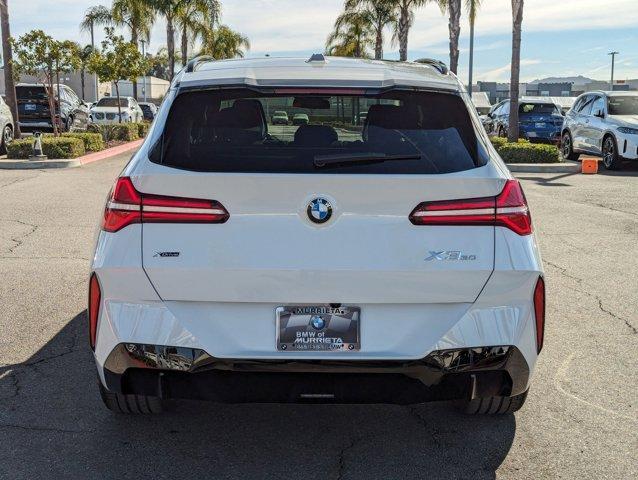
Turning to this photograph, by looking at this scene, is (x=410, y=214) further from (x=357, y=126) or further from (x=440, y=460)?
(x=440, y=460)

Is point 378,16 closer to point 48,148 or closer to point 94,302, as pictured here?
point 48,148

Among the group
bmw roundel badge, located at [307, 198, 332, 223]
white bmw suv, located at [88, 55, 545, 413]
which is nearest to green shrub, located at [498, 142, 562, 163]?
white bmw suv, located at [88, 55, 545, 413]

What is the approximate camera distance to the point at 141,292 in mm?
3443

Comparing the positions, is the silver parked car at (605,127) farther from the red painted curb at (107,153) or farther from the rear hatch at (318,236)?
the rear hatch at (318,236)

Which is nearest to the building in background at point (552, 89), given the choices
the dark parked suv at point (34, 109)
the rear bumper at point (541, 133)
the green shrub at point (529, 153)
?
the rear bumper at point (541, 133)

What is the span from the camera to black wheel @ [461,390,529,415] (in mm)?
4125

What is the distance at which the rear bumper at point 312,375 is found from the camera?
342 cm

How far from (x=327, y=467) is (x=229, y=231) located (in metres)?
1.19

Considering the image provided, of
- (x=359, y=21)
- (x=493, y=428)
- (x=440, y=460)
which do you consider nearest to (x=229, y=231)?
(x=440, y=460)

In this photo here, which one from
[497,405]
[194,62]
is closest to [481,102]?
[194,62]

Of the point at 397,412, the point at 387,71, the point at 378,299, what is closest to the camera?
the point at 378,299

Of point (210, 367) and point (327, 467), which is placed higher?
point (210, 367)

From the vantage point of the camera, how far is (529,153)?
20.8 meters

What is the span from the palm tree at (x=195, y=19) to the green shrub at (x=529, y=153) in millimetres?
29175
